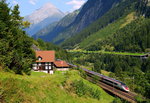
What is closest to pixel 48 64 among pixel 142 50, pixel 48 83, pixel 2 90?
pixel 48 83

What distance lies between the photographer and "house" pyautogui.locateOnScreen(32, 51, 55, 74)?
2173 inches

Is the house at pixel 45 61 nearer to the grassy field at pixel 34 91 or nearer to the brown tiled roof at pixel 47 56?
the brown tiled roof at pixel 47 56

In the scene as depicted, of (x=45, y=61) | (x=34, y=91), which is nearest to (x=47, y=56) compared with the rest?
(x=45, y=61)

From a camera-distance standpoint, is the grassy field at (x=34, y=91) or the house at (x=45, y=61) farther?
the house at (x=45, y=61)

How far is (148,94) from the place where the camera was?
38500 millimetres

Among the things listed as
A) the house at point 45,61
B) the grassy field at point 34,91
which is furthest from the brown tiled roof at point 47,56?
the grassy field at point 34,91

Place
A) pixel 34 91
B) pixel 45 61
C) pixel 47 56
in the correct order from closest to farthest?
pixel 34 91 → pixel 45 61 → pixel 47 56

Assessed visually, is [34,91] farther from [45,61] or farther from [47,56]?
[47,56]

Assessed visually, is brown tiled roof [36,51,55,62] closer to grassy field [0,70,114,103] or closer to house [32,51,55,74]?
house [32,51,55,74]

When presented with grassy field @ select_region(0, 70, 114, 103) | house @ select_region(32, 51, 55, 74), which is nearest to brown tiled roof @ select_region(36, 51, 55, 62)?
house @ select_region(32, 51, 55, 74)

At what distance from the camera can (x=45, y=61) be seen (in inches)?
2170

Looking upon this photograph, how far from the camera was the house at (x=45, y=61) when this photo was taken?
181ft

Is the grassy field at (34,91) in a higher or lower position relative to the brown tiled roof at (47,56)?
lower

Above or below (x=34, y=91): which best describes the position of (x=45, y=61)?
above
